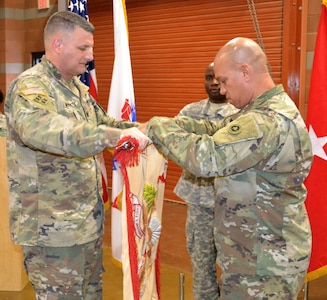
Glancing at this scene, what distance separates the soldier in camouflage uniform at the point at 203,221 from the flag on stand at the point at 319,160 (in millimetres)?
594

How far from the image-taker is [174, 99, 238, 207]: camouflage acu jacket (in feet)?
10.2

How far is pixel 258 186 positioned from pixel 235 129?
10.9 inches

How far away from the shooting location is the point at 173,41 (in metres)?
6.36

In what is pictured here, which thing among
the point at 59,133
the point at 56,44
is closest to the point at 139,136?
the point at 59,133

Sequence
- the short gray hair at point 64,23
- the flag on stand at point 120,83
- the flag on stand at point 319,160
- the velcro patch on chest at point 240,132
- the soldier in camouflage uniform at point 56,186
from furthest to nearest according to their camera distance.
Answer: the flag on stand at point 120,83
the flag on stand at point 319,160
the short gray hair at point 64,23
the soldier in camouflage uniform at point 56,186
the velcro patch on chest at point 240,132

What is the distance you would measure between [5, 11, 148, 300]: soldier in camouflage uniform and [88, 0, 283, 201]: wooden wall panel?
3.33 meters

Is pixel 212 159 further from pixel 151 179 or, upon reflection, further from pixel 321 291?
pixel 321 291

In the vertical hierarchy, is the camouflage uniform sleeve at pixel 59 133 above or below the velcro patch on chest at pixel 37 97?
below

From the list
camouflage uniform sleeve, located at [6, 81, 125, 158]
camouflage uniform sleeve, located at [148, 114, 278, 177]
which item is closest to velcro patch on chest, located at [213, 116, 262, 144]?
camouflage uniform sleeve, located at [148, 114, 278, 177]

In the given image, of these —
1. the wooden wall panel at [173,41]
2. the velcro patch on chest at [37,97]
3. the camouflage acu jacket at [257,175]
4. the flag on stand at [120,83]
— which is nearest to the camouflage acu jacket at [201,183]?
the flag on stand at [120,83]

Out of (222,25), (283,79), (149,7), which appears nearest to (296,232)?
(283,79)

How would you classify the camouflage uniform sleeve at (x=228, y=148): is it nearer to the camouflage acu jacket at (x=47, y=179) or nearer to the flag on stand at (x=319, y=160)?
the camouflage acu jacket at (x=47, y=179)

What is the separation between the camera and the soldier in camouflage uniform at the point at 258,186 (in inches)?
73.6

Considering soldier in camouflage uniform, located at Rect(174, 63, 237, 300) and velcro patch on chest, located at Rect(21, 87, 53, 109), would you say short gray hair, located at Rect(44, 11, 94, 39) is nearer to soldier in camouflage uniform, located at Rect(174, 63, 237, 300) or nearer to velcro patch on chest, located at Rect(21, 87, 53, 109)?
velcro patch on chest, located at Rect(21, 87, 53, 109)
